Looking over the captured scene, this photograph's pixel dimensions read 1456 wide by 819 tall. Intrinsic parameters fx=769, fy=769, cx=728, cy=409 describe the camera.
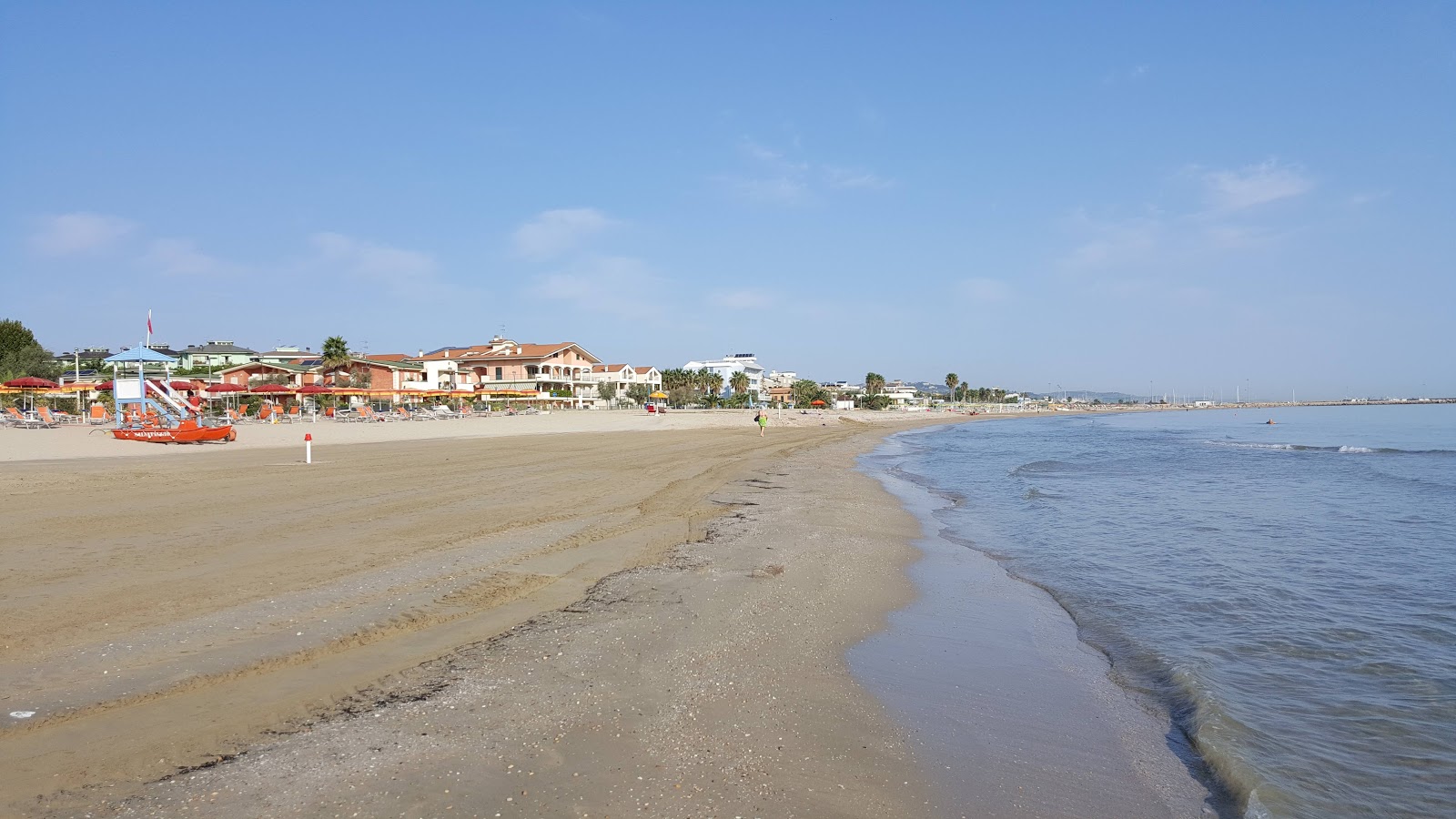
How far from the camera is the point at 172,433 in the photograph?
26250 millimetres

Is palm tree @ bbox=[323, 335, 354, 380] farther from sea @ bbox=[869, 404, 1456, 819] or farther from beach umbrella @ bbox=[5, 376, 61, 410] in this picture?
sea @ bbox=[869, 404, 1456, 819]

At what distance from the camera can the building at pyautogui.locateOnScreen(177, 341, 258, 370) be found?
78700 mm

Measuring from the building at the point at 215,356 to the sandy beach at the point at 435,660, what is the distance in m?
77.0

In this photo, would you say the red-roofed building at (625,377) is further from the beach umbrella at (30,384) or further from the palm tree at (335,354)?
the beach umbrella at (30,384)

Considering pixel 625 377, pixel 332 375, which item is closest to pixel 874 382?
pixel 625 377

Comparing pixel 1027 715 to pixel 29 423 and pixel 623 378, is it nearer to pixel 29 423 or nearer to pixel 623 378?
pixel 29 423

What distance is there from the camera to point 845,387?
192 m

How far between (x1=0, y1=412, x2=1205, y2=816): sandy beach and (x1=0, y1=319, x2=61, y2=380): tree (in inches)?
2250

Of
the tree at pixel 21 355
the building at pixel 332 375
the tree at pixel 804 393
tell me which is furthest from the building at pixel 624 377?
the tree at pixel 21 355

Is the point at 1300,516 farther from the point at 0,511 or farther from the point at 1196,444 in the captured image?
the point at 1196,444

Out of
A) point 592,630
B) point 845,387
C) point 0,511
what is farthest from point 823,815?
point 845,387

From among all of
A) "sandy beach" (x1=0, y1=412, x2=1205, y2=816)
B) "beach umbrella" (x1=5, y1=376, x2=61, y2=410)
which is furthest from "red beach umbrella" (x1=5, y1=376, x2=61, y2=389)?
"sandy beach" (x1=0, y1=412, x2=1205, y2=816)

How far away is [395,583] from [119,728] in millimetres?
3502

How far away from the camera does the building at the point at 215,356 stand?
78700 millimetres
